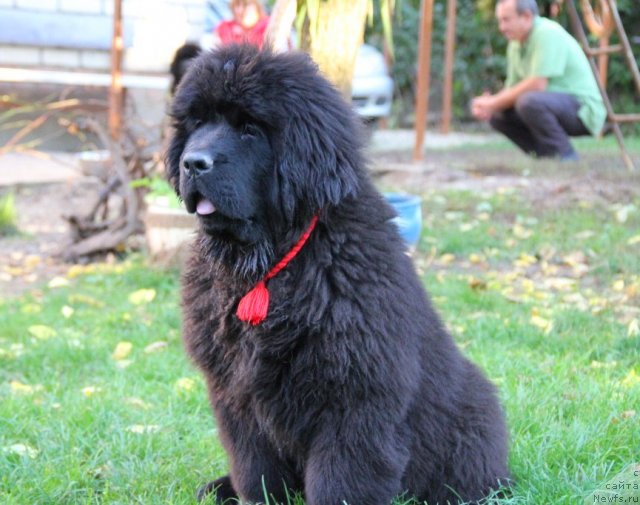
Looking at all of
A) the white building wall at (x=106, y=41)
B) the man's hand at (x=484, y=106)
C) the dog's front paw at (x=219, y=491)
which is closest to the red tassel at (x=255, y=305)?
the dog's front paw at (x=219, y=491)

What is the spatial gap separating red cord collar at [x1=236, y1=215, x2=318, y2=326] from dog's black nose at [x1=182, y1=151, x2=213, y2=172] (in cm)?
35

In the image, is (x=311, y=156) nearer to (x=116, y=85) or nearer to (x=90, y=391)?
(x=90, y=391)

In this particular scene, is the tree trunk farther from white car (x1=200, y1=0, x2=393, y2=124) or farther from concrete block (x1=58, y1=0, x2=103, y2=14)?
white car (x1=200, y1=0, x2=393, y2=124)

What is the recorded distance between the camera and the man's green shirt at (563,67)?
28.3ft

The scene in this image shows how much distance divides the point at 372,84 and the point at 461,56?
4383 millimetres

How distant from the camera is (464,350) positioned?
4.44 meters

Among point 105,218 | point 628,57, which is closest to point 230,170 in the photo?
point 105,218

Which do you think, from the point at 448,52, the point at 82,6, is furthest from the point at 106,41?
the point at 448,52

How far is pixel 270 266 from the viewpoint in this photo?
8.73 feet

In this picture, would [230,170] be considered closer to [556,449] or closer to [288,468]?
[288,468]

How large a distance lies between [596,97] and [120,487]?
7.03 metres

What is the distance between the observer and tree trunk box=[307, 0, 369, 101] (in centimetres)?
490

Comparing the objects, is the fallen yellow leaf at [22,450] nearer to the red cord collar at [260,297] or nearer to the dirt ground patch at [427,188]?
the red cord collar at [260,297]

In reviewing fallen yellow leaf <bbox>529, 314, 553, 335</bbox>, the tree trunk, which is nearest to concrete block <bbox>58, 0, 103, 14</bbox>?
the tree trunk
